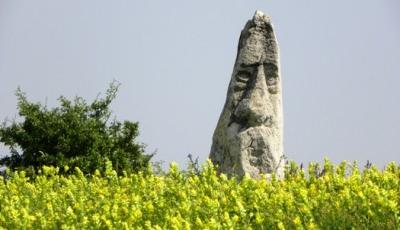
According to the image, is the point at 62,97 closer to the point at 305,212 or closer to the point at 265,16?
the point at 265,16

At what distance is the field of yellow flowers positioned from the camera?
7609 mm

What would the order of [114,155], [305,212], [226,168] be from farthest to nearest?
[114,155], [226,168], [305,212]

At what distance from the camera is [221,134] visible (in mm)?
13766

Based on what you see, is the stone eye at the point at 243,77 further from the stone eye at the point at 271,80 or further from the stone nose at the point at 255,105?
the stone eye at the point at 271,80

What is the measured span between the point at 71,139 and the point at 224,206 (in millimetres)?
10920

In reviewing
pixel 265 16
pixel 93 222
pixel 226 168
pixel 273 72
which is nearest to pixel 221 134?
pixel 226 168

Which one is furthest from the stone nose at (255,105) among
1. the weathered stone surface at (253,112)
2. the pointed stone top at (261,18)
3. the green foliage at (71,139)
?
the green foliage at (71,139)

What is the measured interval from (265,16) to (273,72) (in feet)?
3.56

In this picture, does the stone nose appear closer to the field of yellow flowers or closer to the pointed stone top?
the pointed stone top

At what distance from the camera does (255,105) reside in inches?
528

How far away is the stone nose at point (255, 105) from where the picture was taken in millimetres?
13384

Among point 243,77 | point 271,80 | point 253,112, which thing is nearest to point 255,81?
point 243,77

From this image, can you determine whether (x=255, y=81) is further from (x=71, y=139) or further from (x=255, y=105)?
(x=71, y=139)

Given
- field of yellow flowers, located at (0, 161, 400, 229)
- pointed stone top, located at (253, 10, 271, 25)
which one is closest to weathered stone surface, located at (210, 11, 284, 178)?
pointed stone top, located at (253, 10, 271, 25)
